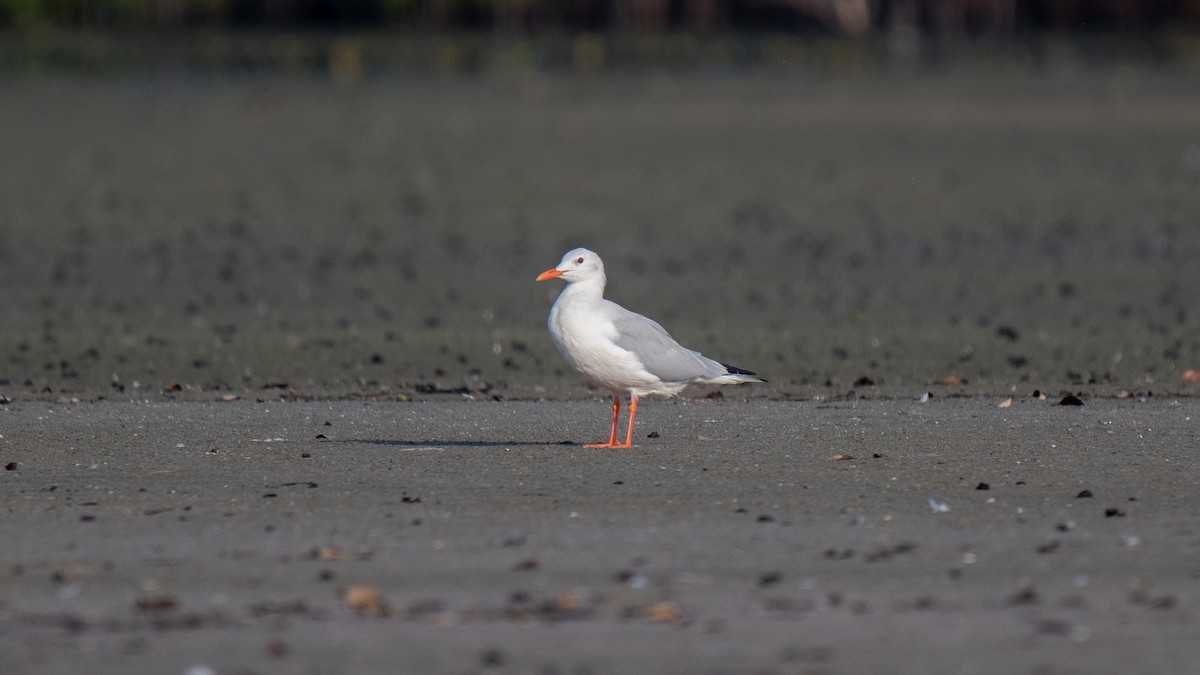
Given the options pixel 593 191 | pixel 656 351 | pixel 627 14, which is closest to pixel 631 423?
pixel 656 351

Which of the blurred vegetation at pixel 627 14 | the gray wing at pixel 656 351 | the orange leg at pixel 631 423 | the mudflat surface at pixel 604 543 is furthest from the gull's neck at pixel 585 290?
the blurred vegetation at pixel 627 14

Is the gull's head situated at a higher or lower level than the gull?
higher

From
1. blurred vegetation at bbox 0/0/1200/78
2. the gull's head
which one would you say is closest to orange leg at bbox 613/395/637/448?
the gull's head

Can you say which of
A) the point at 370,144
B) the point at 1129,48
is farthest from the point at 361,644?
the point at 1129,48

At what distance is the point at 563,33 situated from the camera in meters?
39.9

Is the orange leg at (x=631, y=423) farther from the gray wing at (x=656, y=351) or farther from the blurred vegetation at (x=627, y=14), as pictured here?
the blurred vegetation at (x=627, y=14)

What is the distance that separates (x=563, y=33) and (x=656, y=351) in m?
31.1

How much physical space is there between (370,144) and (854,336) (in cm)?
1310

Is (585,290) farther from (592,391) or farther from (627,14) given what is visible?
(627,14)

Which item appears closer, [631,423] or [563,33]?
[631,423]

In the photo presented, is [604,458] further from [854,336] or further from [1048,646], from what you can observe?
[854,336]

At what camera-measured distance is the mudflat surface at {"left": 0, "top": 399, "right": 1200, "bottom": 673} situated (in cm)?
586

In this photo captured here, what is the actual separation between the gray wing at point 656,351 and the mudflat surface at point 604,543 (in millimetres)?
418

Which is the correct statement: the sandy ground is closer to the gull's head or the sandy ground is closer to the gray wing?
the gray wing
